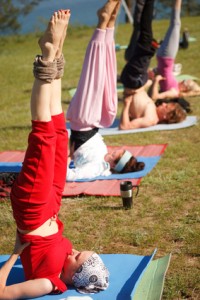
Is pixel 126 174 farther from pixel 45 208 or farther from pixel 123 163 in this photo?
pixel 45 208

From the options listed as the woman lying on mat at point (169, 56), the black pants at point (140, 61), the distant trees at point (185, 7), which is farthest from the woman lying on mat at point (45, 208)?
the distant trees at point (185, 7)

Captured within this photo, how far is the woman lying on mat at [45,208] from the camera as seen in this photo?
3.22m

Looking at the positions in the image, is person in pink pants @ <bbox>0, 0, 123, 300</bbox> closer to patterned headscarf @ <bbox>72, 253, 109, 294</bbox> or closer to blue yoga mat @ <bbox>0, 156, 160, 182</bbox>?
patterned headscarf @ <bbox>72, 253, 109, 294</bbox>

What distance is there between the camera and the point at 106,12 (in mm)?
6020

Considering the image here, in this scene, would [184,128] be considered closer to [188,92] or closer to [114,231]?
[188,92]

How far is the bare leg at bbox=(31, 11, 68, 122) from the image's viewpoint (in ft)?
10.6

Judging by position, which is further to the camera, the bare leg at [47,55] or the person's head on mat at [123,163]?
the person's head on mat at [123,163]

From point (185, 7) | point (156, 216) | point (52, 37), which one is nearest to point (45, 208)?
point (52, 37)

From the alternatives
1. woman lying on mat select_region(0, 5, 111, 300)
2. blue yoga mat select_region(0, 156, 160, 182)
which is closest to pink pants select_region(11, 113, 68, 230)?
woman lying on mat select_region(0, 5, 111, 300)

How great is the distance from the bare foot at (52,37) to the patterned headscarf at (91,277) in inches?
52.0

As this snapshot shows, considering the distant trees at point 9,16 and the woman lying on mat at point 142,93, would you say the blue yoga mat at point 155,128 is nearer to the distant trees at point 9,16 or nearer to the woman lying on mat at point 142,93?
the woman lying on mat at point 142,93

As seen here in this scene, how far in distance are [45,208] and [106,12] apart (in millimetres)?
3285

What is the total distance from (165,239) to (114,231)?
0.45 metres

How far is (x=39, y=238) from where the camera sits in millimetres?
3400
